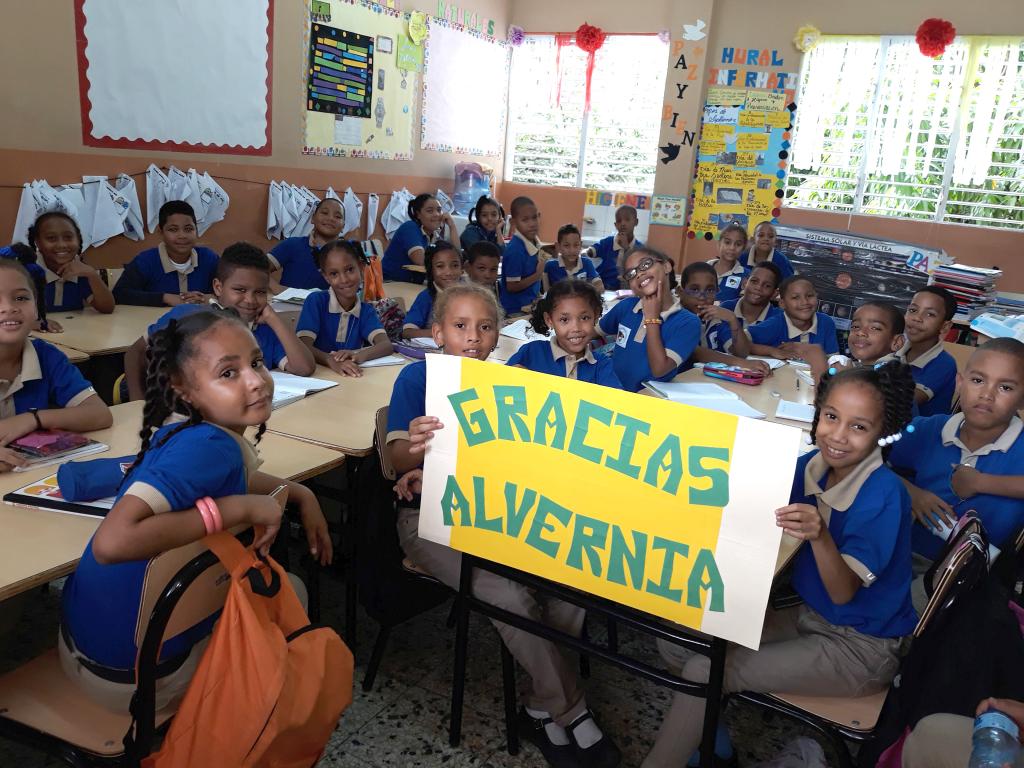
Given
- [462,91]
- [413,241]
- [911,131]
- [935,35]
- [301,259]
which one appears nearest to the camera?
[301,259]

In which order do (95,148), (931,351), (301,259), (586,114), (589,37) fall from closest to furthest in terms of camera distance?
(931,351) < (95,148) < (301,259) < (589,37) < (586,114)

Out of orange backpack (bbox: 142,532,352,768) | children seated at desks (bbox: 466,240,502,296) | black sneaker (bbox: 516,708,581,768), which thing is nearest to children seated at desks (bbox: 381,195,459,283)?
children seated at desks (bbox: 466,240,502,296)

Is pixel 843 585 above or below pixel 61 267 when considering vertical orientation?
below

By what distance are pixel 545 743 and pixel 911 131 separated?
578cm

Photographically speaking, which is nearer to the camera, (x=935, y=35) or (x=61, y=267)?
(x=61, y=267)

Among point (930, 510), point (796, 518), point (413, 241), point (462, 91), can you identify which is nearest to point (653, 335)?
point (930, 510)

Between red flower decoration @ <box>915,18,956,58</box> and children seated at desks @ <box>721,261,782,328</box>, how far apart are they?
132 inches

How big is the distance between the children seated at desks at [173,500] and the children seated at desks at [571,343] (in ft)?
3.58

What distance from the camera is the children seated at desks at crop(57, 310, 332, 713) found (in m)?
1.13

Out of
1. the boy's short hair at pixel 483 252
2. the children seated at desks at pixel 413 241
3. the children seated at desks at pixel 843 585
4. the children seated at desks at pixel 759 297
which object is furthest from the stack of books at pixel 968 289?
the children seated at desks at pixel 843 585

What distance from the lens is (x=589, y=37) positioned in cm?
671

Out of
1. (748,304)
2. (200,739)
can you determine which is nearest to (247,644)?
(200,739)

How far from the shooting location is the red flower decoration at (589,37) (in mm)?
6691

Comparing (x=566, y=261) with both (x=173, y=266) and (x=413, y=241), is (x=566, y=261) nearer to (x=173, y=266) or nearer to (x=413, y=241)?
(x=413, y=241)
